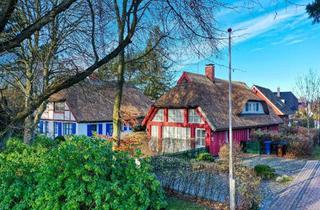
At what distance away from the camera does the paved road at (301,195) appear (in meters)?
10.3

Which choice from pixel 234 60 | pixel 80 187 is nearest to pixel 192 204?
pixel 80 187

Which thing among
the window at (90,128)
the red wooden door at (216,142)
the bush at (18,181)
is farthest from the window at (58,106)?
the bush at (18,181)

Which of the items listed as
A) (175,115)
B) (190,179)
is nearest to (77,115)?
(175,115)

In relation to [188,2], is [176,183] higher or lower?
lower

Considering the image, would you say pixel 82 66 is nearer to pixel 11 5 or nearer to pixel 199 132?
pixel 11 5

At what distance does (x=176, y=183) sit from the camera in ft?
36.5

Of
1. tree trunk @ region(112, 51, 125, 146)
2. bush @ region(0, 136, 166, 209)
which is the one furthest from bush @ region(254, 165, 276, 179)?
bush @ region(0, 136, 166, 209)

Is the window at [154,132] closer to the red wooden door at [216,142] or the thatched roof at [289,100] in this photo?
the red wooden door at [216,142]

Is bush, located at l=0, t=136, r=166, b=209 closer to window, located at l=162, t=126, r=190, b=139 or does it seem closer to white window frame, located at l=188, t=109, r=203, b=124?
white window frame, located at l=188, t=109, r=203, b=124

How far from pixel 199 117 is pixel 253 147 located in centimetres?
533

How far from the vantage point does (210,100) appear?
24297 mm

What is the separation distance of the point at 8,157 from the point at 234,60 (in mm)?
8274

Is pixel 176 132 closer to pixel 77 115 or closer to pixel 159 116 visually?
pixel 159 116

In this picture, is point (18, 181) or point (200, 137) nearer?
point (18, 181)
